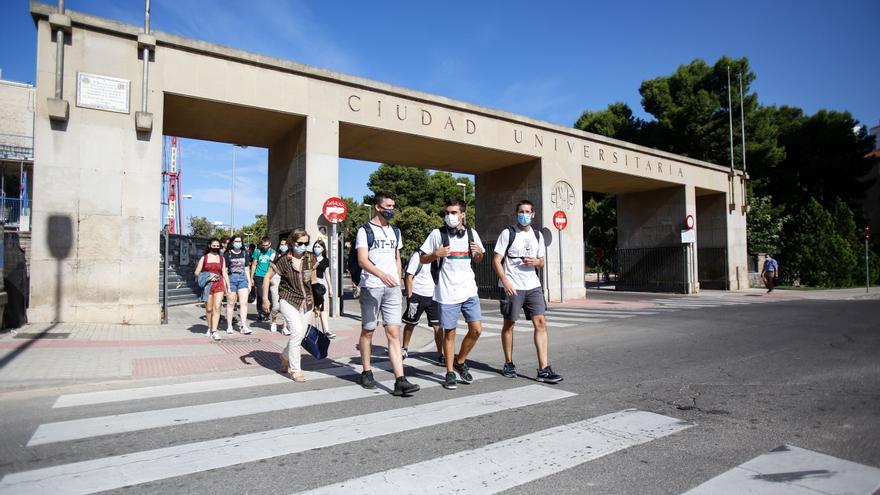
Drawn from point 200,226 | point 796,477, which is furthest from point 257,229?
point 796,477

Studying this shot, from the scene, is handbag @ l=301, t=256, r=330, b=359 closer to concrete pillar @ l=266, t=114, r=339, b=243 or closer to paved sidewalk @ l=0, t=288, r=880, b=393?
paved sidewalk @ l=0, t=288, r=880, b=393

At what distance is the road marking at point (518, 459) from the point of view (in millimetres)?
2836

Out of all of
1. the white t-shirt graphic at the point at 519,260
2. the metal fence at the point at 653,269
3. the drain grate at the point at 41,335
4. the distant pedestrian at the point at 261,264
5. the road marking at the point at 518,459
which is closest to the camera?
the road marking at the point at 518,459

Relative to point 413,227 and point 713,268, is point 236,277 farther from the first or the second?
point 413,227

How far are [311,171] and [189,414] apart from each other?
915cm

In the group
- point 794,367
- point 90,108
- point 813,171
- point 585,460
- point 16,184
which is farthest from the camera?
point 813,171

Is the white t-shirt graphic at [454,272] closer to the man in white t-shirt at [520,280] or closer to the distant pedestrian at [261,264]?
the man in white t-shirt at [520,280]

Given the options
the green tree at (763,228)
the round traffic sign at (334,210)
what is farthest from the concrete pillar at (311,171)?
the green tree at (763,228)

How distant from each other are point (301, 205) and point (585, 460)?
36.1 ft

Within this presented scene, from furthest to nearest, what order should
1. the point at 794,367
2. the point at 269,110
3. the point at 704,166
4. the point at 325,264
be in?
the point at 704,166, the point at 269,110, the point at 325,264, the point at 794,367

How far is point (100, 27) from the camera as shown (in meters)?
10.3

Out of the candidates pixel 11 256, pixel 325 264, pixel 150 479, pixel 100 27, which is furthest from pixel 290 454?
pixel 100 27

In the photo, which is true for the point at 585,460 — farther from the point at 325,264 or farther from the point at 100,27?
the point at 100,27

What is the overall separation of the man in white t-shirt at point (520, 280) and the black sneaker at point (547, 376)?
0.02 m
